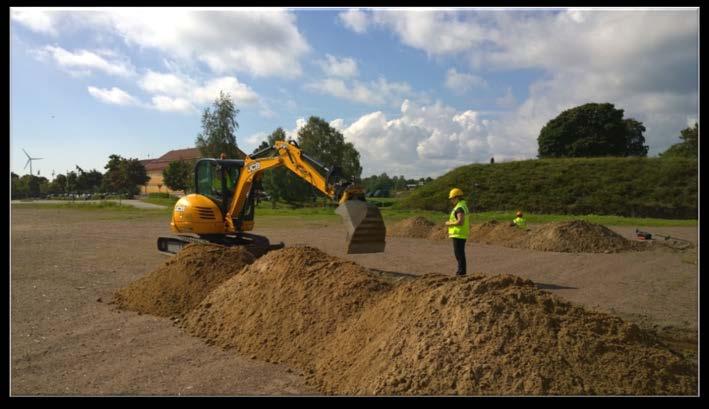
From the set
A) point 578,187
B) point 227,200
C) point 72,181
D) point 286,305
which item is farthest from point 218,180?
point 72,181

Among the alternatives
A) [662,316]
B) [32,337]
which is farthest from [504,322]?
[32,337]

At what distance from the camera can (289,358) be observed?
19.2 feet

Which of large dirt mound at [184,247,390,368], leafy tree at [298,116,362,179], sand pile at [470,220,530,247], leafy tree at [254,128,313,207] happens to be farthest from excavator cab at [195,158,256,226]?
leafy tree at [298,116,362,179]

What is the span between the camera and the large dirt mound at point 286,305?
6.16m

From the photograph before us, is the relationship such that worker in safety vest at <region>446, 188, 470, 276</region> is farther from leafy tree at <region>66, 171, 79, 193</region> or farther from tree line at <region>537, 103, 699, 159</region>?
leafy tree at <region>66, 171, 79, 193</region>

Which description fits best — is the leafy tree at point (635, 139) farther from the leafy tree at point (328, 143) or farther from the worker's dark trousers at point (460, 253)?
the worker's dark trousers at point (460, 253)

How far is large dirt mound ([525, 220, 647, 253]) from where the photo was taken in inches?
661

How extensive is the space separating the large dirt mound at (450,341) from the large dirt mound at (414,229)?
603 inches

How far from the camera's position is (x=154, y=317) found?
7.77 metres

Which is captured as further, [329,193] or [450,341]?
[329,193]

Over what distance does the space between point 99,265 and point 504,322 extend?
11768 millimetres

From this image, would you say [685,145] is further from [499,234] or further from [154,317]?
[154,317]

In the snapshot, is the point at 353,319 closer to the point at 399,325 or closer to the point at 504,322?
the point at 399,325

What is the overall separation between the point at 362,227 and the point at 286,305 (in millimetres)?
2027
